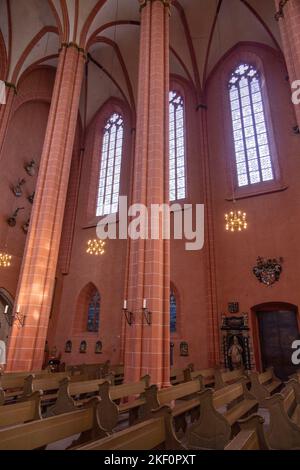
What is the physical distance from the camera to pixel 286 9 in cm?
850

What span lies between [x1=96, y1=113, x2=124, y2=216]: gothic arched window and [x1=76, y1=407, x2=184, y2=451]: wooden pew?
1300cm

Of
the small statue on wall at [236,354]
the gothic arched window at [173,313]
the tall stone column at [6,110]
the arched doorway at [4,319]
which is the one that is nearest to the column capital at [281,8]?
the gothic arched window at [173,313]

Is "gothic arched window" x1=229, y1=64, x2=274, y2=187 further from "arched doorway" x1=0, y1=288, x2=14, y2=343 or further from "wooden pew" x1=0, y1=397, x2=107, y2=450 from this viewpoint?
"arched doorway" x1=0, y1=288, x2=14, y2=343

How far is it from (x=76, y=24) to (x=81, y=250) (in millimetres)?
9971

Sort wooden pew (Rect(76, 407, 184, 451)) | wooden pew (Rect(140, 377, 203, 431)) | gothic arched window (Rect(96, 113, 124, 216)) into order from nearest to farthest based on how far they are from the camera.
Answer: wooden pew (Rect(76, 407, 184, 451)), wooden pew (Rect(140, 377, 203, 431)), gothic arched window (Rect(96, 113, 124, 216))

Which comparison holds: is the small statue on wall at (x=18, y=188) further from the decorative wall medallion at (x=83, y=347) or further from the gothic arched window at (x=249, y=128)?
the gothic arched window at (x=249, y=128)

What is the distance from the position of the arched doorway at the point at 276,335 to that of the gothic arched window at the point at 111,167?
8534 mm

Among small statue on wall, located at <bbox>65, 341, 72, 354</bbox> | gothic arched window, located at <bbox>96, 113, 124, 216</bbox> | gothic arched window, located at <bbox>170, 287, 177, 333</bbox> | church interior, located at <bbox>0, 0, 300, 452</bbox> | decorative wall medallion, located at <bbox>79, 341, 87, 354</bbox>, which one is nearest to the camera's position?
church interior, located at <bbox>0, 0, 300, 452</bbox>

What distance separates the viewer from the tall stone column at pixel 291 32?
7.74 metres

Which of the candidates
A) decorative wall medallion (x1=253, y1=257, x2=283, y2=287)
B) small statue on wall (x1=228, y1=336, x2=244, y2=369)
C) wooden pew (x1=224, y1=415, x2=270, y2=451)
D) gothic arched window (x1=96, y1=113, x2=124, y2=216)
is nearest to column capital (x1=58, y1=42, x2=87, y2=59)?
gothic arched window (x1=96, y1=113, x2=124, y2=216)

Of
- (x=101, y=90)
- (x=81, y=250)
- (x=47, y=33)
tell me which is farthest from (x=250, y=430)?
(x=101, y=90)

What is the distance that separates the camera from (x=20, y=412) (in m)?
3.57

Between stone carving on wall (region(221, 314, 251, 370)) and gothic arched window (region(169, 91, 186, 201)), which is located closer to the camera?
stone carving on wall (region(221, 314, 251, 370))

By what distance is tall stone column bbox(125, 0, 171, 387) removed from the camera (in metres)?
6.29
